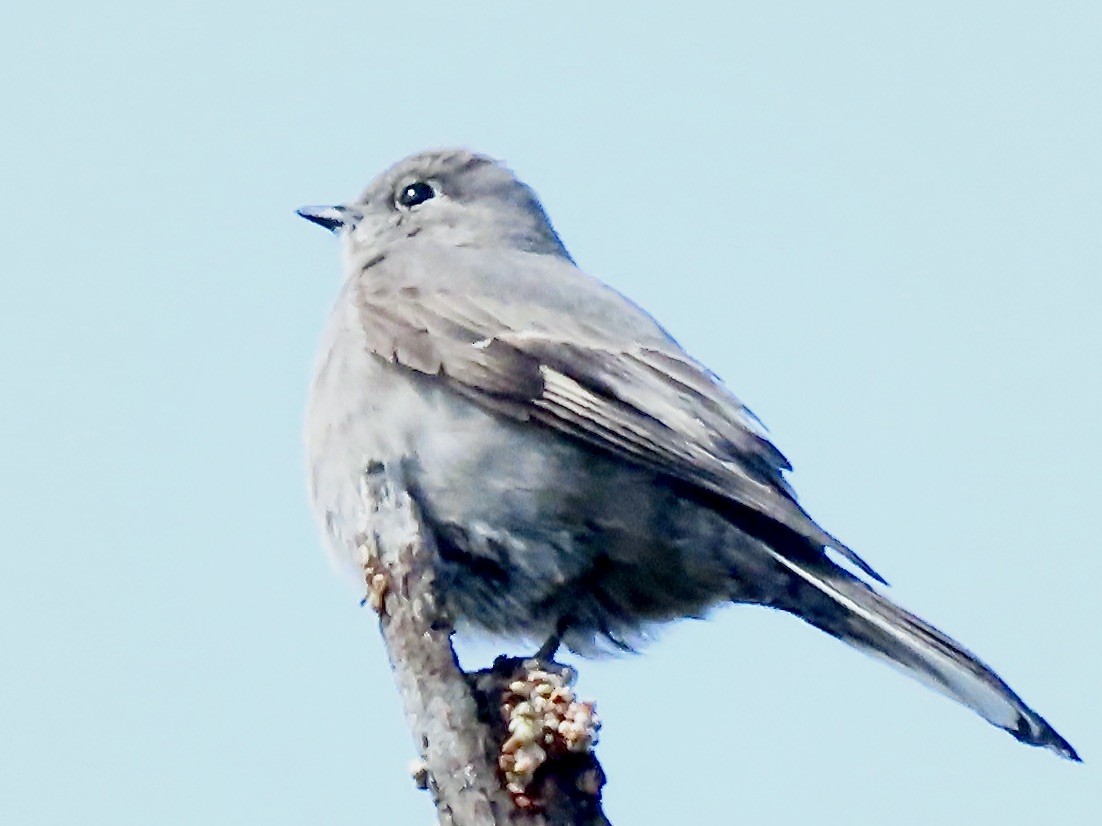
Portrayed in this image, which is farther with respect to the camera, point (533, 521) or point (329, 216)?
point (329, 216)

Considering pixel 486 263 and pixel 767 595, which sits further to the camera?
pixel 486 263

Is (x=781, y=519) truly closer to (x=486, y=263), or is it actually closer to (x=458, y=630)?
(x=458, y=630)

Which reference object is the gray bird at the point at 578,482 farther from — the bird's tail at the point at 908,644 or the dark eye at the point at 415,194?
the dark eye at the point at 415,194

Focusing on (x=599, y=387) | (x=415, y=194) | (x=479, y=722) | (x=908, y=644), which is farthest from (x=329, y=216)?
(x=479, y=722)

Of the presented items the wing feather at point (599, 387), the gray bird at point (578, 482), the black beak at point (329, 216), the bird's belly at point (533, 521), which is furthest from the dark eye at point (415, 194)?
the bird's belly at point (533, 521)

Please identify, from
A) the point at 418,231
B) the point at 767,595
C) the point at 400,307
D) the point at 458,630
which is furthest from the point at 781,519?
the point at 418,231

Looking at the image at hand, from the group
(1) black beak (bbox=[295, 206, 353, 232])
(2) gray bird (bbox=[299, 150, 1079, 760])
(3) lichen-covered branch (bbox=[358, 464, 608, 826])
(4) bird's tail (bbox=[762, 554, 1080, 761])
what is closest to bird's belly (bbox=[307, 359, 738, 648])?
(2) gray bird (bbox=[299, 150, 1079, 760])

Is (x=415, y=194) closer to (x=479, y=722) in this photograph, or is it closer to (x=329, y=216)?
(x=329, y=216)
